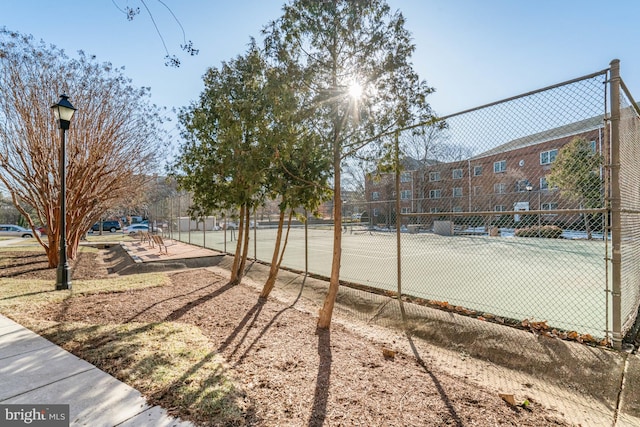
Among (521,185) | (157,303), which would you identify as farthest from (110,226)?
(521,185)

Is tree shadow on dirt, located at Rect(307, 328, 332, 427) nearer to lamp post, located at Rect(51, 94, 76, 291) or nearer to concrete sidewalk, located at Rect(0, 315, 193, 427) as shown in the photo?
concrete sidewalk, located at Rect(0, 315, 193, 427)

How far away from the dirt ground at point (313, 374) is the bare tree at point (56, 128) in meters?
5.86

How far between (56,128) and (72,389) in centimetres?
926

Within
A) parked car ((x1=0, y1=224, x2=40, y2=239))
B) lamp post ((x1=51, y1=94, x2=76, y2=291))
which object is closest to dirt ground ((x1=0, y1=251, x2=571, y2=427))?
lamp post ((x1=51, y1=94, x2=76, y2=291))

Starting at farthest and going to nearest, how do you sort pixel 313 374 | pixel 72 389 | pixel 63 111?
pixel 63 111 → pixel 313 374 → pixel 72 389

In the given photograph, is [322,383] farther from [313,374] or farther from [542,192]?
[542,192]

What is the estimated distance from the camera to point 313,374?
304 centimetres

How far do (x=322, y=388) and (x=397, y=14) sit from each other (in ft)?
13.6

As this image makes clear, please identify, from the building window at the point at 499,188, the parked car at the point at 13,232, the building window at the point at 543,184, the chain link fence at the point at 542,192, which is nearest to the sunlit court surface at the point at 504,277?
the chain link fence at the point at 542,192

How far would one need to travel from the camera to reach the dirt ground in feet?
7.86

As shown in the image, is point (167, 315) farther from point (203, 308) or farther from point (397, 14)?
point (397, 14)

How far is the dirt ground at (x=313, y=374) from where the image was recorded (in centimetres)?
239

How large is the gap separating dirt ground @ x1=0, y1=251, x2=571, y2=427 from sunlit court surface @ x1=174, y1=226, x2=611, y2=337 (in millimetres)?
1694

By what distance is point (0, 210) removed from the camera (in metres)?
40.0
